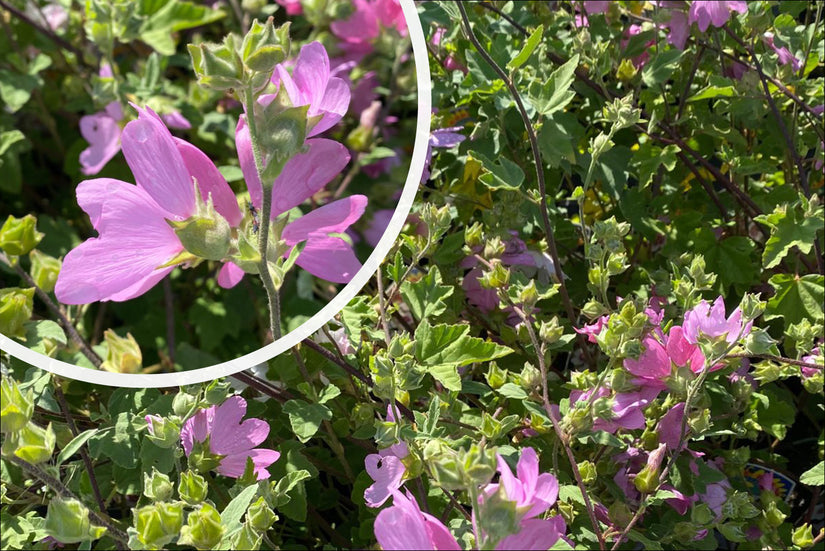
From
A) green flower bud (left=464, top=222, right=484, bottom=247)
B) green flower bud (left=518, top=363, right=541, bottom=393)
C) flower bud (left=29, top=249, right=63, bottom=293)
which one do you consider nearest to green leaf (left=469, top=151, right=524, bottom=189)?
green flower bud (left=464, top=222, right=484, bottom=247)

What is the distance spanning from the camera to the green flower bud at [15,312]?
24.4 inches

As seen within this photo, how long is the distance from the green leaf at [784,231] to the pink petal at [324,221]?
0.30 m

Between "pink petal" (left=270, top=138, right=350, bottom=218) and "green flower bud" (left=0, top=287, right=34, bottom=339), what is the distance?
0.20 metres

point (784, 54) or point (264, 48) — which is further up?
point (264, 48)

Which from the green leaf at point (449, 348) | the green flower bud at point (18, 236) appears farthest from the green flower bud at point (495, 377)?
the green flower bud at point (18, 236)

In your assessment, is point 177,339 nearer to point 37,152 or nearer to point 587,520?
point 37,152

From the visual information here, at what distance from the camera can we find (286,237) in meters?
0.57

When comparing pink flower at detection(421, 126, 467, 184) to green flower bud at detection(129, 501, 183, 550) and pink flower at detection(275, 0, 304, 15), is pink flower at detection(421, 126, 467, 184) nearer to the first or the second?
green flower bud at detection(129, 501, 183, 550)

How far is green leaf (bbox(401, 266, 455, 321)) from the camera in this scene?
2.03 feet

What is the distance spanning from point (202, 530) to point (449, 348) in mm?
207

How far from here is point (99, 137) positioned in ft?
3.51

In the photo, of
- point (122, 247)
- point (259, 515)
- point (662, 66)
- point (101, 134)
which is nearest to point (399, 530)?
point (259, 515)

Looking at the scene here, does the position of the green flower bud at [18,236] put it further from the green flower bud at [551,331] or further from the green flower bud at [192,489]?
the green flower bud at [551,331]

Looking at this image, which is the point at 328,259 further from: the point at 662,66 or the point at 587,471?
the point at 662,66
